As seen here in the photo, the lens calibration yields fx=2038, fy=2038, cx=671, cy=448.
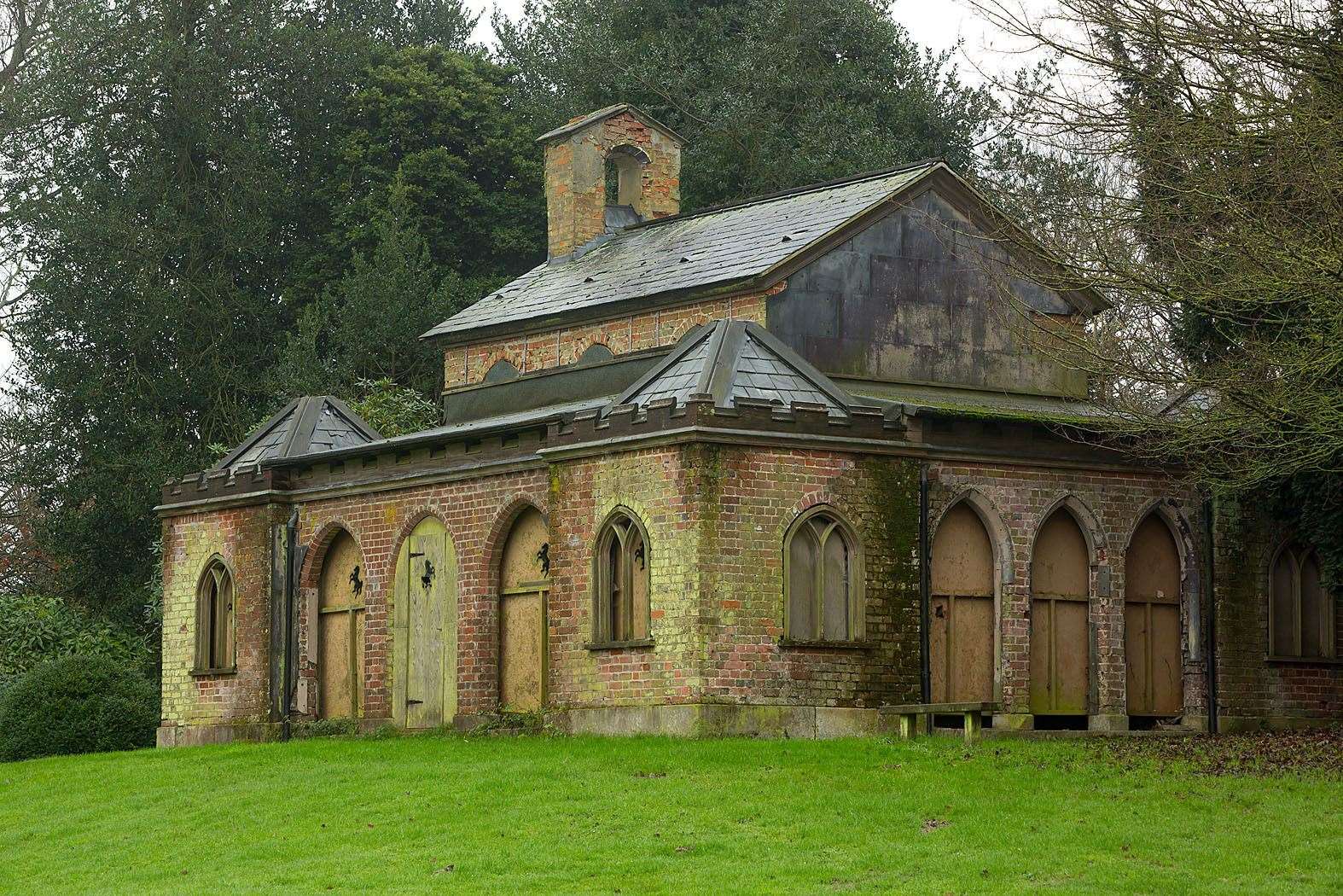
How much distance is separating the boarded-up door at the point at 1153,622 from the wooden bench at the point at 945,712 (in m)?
4.84

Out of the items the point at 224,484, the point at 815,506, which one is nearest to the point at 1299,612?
the point at 815,506

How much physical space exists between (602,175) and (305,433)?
293 inches

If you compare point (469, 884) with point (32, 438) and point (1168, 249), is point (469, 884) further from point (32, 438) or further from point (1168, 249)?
point (32, 438)

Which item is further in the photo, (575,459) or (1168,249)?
(575,459)

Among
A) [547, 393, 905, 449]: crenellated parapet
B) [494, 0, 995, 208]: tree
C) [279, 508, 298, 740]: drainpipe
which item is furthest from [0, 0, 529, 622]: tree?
[547, 393, 905, 449]: crenellated parapet

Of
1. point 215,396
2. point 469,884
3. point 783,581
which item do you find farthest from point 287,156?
point 469,884

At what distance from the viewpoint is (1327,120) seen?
1844cm

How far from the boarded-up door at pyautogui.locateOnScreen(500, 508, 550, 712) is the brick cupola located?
8.51m

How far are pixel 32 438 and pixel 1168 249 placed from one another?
34.5 metres

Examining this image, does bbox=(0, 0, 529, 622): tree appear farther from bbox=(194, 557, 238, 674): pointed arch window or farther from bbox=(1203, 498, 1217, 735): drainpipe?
bbox=(1203, 498, 1217, 735): drainpipe

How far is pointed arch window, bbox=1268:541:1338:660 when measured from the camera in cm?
2848

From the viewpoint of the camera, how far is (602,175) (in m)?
35.7

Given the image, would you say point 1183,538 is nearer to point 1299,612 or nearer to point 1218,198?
point 1299,612

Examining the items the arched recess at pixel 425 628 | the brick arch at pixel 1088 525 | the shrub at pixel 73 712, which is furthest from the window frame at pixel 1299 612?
the shrub at pixel 73 712
